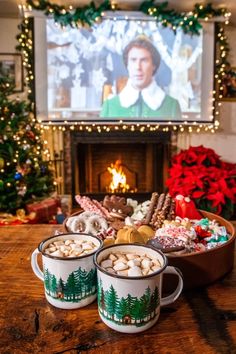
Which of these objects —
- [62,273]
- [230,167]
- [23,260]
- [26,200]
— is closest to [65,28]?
[26,200]

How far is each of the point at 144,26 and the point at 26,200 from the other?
2.14 m

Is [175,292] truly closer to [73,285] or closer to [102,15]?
[73,285]

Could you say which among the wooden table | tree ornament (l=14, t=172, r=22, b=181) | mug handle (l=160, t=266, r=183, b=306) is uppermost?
mug handle (l=160, t=266, r=183, b=306)

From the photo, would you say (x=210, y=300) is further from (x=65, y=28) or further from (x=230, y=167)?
(x=65, y=28)

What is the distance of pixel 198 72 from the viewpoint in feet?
12.1

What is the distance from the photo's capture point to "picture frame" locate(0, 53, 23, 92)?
3.71 metres

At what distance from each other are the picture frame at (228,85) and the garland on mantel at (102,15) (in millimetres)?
83

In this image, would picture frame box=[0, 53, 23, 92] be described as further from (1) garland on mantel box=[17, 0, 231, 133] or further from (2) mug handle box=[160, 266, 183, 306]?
(2) mug handle box=[160, 266, 183, 306]

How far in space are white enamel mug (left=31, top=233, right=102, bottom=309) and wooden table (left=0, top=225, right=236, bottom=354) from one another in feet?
0.07

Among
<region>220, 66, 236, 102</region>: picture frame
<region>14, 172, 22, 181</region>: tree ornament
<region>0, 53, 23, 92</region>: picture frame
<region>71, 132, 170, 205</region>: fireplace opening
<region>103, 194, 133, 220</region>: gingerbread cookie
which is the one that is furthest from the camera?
<region>71, 132, 170, 205</region>: fireplace opening

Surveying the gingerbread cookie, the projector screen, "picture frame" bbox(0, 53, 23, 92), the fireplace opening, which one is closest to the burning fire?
the fireplace opening

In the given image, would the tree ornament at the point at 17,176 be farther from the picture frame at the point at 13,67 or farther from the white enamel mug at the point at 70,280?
the white enamel mug at the point at 70,280

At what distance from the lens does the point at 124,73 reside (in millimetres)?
3641

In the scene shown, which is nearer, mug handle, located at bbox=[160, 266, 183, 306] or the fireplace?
mug handle, located at bbox=[160, 266, 183, 306]
